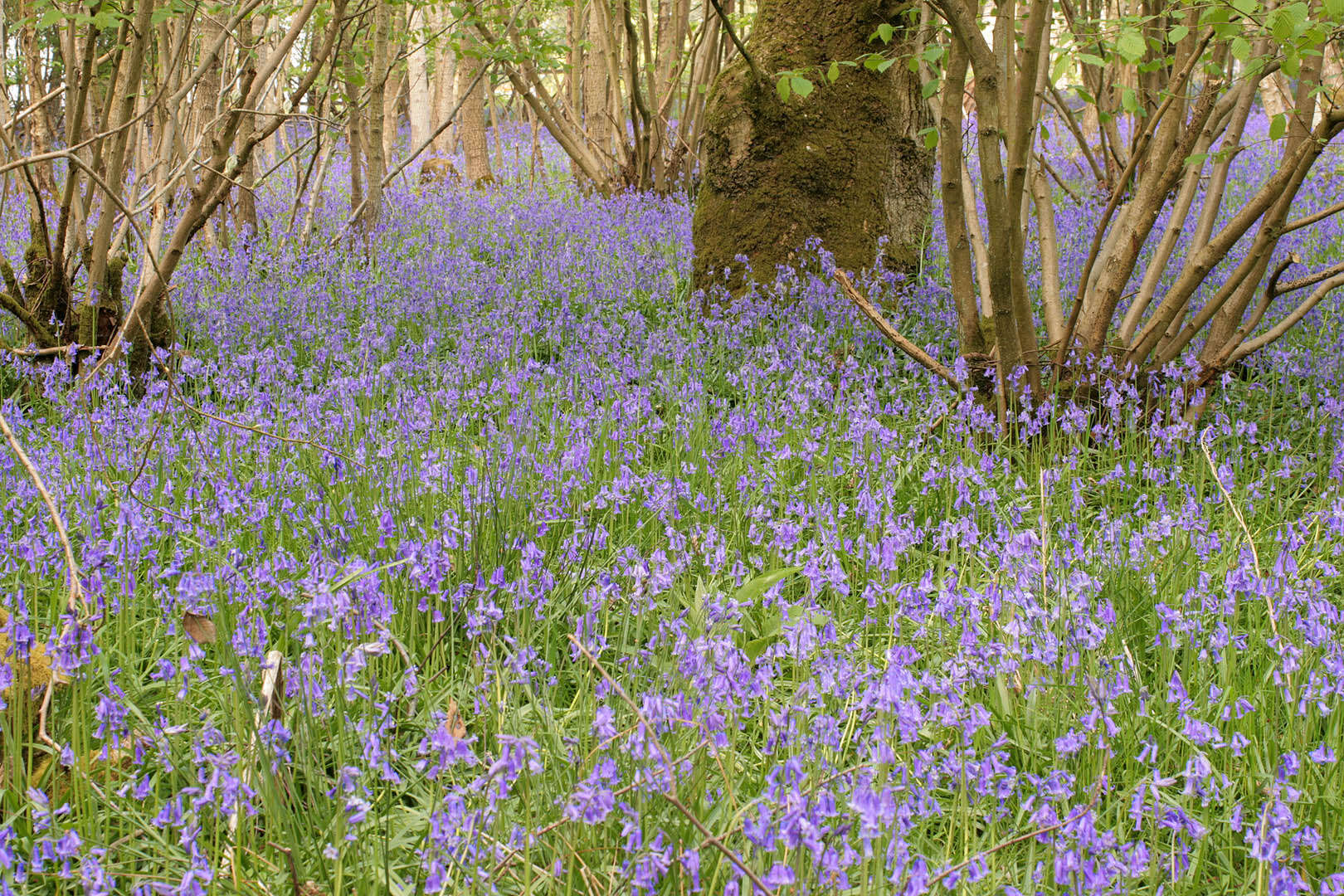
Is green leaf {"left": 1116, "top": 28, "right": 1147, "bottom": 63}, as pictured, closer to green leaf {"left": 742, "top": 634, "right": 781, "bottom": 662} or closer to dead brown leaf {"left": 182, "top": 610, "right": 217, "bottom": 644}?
green leaf {"left": 742, "top": 634, "right": 781, "bottom": 662}

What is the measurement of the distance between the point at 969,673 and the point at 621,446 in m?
1.63

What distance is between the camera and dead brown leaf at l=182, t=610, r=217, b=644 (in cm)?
184

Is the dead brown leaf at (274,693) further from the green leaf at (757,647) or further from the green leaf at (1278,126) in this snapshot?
the green leaf at (1278,126)

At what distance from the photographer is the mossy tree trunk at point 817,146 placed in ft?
17.7

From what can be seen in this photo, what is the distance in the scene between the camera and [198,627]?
188 centimetres

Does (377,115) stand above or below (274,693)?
above

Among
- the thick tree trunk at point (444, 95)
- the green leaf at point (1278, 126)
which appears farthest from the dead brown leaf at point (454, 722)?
the thick tree trunk at point (444, 95)

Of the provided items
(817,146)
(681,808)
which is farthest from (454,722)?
(817,146)

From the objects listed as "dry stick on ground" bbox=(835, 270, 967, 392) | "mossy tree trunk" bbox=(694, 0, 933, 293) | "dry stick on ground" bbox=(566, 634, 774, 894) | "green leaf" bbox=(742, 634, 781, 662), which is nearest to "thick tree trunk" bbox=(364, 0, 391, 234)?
"mossy tree trunk" bbox=(694, 0, 933, 293)

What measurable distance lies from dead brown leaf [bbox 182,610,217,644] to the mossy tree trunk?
3963 mm

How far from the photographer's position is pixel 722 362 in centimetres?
448

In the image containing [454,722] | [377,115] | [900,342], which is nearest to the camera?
[454,722]

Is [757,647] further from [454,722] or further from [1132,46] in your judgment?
[1132,46]

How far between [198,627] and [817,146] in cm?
432
